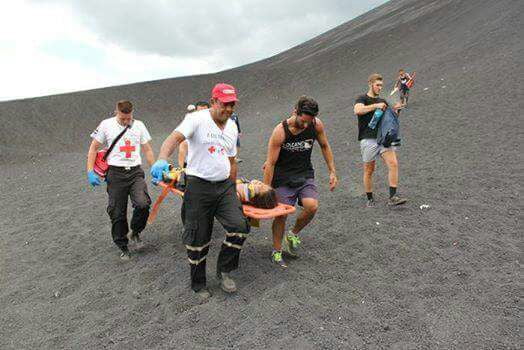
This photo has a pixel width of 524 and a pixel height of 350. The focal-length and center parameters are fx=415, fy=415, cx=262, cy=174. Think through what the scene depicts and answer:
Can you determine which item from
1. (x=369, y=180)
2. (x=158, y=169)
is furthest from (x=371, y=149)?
(x=158, y=169)

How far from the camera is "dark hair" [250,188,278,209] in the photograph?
4422mm

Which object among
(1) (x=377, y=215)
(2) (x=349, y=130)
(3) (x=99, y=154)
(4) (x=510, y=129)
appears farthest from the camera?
(2) (x=349, y=130)

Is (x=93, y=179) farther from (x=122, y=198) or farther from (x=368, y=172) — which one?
(x=368, y=172)

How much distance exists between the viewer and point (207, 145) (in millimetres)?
3834

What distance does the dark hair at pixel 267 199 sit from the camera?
442cm

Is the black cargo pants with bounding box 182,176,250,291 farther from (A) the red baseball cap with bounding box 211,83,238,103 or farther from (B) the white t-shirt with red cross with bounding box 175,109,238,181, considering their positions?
(A) the red baseball cap with bounding box 211,83,238,103

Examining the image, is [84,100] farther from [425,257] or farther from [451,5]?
[425,257]

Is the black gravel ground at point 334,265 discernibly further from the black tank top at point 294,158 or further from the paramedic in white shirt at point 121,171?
the black tank top at point 294,158

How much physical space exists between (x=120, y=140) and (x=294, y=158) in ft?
7.41

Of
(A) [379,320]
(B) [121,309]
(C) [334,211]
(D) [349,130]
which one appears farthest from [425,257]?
(D) [349,130]

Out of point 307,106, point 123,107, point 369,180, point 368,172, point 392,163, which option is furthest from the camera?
point 369,180

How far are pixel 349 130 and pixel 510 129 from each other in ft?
15.8

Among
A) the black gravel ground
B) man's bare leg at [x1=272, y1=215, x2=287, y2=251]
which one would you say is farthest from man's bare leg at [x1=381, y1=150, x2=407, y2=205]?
man's bare leg at [x1=272, y1=215, x2=287, y2=251]

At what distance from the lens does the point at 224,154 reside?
156 inches
